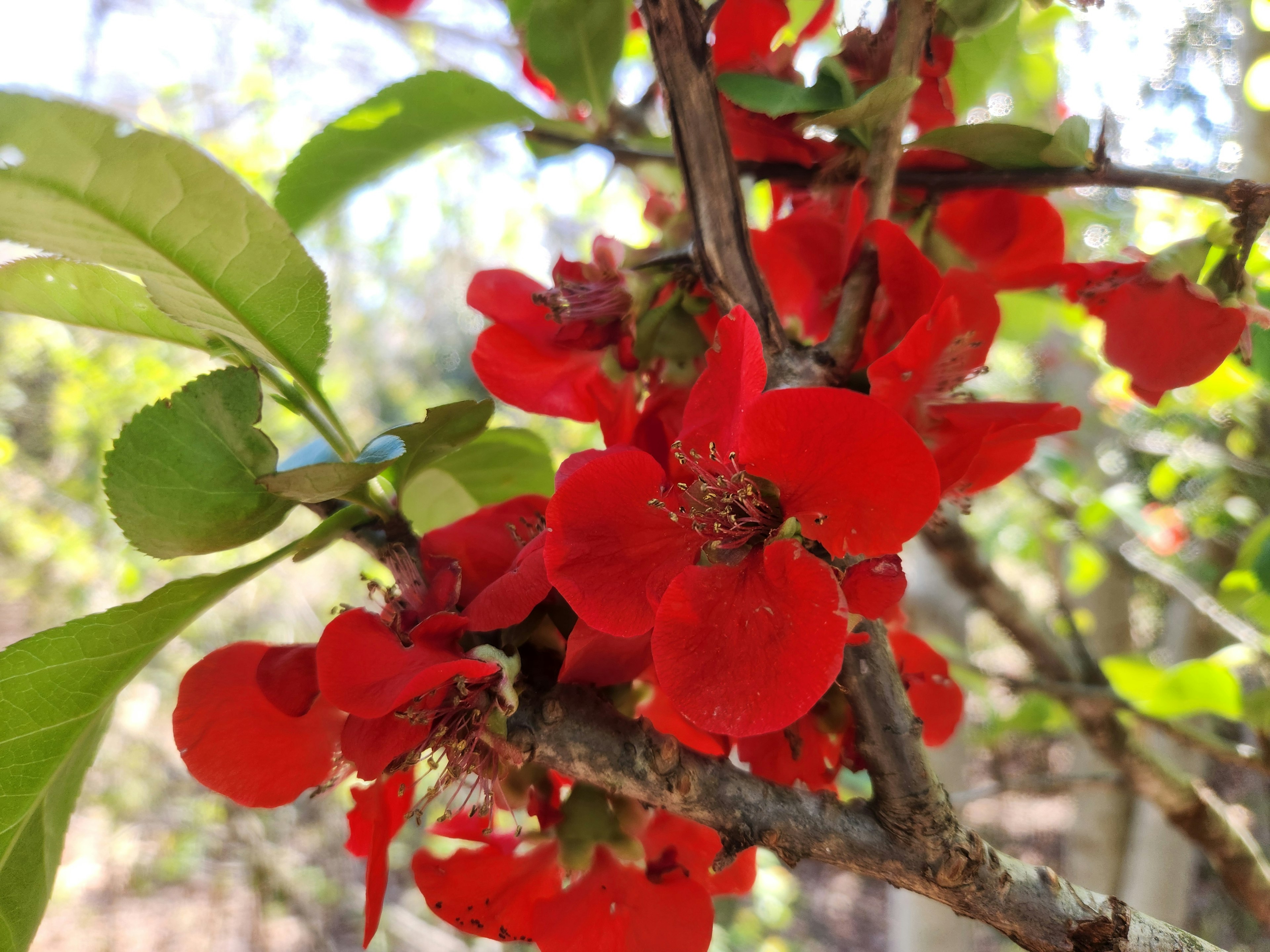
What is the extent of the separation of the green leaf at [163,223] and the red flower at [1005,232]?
0.35 meters

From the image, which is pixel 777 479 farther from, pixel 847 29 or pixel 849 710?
pixel 847 29

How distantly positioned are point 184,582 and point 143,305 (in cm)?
13

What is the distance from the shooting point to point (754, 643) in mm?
297

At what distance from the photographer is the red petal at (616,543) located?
303mm

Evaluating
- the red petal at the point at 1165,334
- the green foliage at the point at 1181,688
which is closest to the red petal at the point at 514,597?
the red petal at the point at 1165,334

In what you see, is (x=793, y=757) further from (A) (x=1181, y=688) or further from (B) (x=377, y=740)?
(A) (x=1181, y=688)

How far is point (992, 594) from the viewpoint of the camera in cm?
107

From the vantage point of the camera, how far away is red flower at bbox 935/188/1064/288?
1.48 feet

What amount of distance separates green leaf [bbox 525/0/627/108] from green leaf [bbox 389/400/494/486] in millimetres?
224

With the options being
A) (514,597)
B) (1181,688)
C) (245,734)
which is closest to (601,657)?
(514,597)

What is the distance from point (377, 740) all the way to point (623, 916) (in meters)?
0.16

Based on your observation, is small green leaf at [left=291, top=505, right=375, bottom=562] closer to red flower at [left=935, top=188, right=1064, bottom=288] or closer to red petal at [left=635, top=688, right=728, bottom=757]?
red petal at [left=635, top=688, right=728, bottom=757]

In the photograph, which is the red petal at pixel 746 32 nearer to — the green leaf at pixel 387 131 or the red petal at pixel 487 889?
the green leaf at pixel 387 131

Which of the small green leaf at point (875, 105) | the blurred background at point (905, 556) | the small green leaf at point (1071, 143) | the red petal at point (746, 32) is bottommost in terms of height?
the blurred background at point (905, 556)
